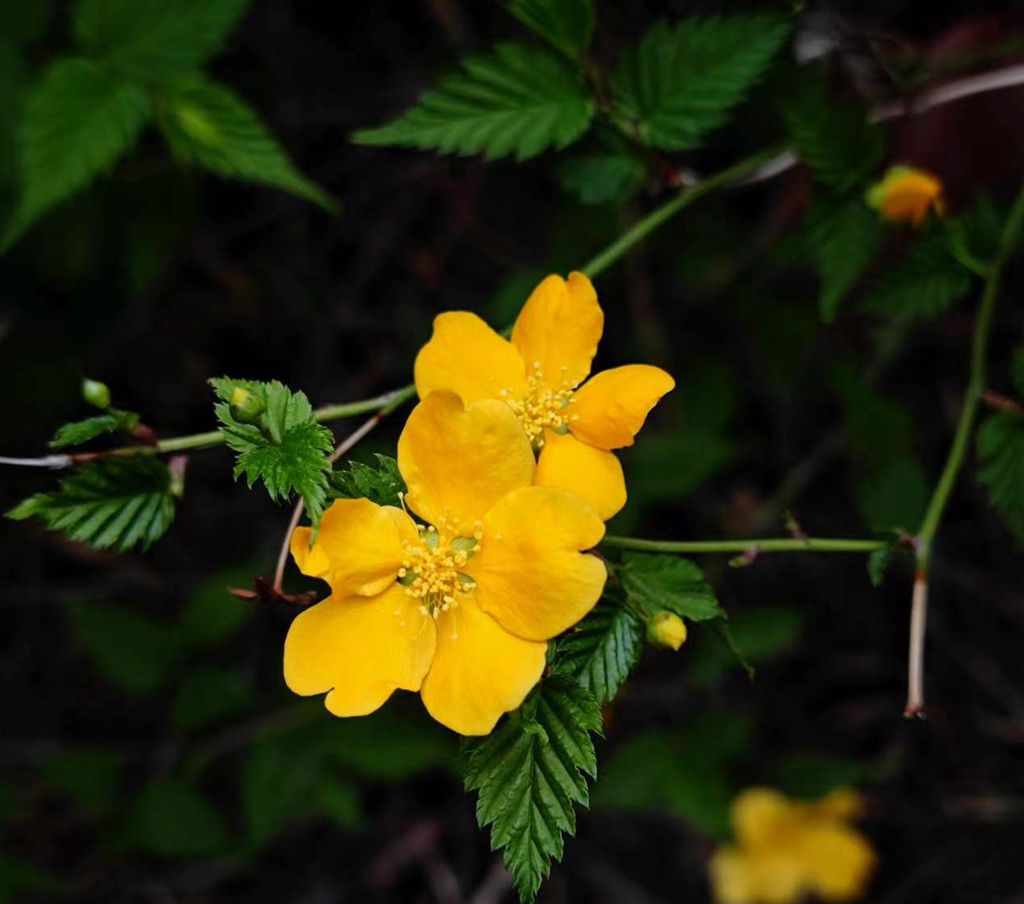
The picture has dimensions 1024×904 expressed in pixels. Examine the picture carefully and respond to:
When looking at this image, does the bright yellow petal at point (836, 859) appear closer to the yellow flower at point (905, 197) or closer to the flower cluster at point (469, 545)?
the yellow flower at point (905, 197)

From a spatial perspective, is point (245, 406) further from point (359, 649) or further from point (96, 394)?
point (359, 649)

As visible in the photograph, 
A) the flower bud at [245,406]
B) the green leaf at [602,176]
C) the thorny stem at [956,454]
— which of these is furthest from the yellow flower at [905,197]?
the flower bud at [245,406]

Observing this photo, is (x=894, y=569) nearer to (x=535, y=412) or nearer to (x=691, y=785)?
(x=691, y=785)

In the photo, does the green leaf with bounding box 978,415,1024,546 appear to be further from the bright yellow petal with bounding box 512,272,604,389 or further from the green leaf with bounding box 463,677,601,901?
the green leaf with bounding box 463,677,601,901

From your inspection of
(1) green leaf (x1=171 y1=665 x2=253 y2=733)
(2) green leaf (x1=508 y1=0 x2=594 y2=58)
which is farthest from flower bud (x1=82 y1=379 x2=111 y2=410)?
(1) green leaf (x1=171 y1=665 x2=253 y2=733)

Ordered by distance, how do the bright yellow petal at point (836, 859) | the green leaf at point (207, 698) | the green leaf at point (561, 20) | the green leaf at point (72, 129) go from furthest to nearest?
the bright yellow petal at point (836, 859) → the green leaf at point (207, 698) → the green leaf at point (72, 129) → the green leaf at point (561, 20)

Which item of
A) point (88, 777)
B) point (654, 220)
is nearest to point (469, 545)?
point (654, 220)
